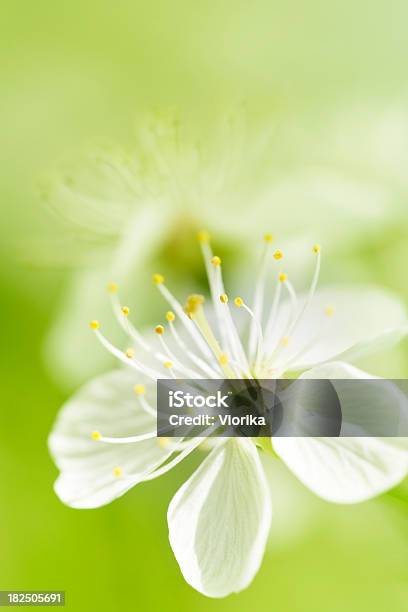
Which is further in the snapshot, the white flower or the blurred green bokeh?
the blurred green bokeh

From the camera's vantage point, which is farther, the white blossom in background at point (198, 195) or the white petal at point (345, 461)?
the white blossom in background at point (198, 195)

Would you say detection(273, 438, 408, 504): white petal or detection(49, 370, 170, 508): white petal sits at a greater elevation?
detection(49, 370, 170, 508): white petal

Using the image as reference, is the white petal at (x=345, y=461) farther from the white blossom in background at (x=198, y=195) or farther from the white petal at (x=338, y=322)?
the white blossom in background at (x=198, y=195)

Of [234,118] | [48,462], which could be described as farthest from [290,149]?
[48,462]

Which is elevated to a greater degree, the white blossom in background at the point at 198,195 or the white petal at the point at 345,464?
the white blossom in background at the point at 198,195

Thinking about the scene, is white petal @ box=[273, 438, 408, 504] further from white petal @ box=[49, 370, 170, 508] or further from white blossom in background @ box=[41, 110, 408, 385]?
white blossom in background @ box=[41, 110, 408, 385]

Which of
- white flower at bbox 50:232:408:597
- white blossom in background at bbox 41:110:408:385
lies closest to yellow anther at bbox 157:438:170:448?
white flower at bbox 50:232:408:597

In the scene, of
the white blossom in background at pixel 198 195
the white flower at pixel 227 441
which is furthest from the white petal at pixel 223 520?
the white blossom in background at pixel 198 195

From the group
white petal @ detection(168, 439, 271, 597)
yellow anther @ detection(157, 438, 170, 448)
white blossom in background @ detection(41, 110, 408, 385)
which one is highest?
white blossom in background @ detection(41, 110, 408, 385)
